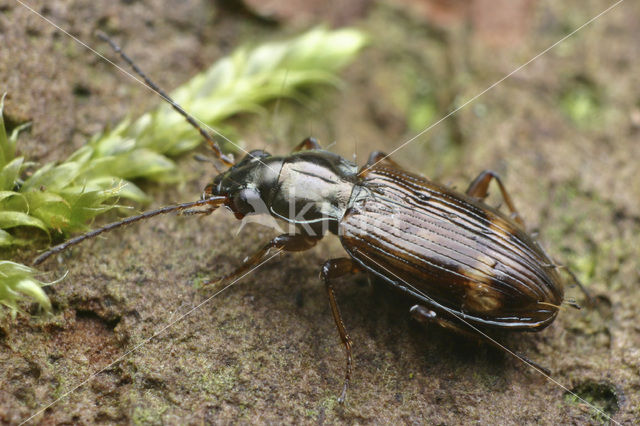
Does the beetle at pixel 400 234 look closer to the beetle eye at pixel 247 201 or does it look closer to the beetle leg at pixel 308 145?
the beetle eye at pixel 247 201

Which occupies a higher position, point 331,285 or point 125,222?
point 331,285

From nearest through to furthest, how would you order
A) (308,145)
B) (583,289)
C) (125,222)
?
(125,222) < (583,289) < (308,145)

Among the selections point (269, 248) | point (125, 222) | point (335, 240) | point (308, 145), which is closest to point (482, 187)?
point (335, 240)

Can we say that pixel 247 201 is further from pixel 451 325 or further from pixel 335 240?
pixel 451 325

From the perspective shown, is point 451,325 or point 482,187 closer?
point 451,325

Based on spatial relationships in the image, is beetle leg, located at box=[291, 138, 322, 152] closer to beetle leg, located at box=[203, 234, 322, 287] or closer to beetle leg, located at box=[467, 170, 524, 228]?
beetle leg, located at box=[203, 234, 322, 287]

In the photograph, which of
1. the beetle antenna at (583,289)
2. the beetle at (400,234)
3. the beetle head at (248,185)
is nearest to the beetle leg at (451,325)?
the beetle at (400,234)

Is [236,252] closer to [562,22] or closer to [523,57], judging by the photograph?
[523,57]
